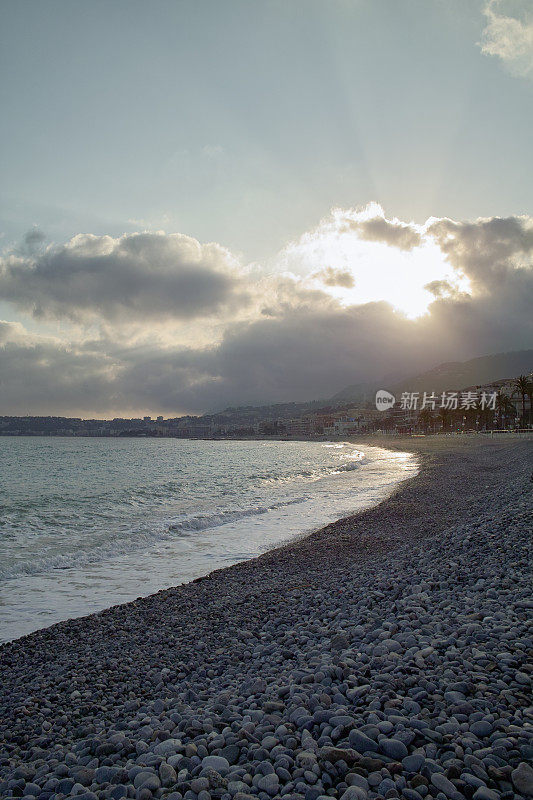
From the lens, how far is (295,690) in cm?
414

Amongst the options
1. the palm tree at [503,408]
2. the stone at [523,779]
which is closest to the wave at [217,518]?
the stone at [523,779]

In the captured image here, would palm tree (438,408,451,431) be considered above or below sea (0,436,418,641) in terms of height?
above

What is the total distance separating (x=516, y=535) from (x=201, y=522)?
12374 mm

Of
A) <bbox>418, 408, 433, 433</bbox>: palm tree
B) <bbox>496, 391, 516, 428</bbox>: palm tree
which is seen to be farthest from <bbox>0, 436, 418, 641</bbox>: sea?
<bbox>418, 408, 433, 433</bbox>: palm tree

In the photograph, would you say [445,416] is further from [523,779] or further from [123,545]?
[523,779]

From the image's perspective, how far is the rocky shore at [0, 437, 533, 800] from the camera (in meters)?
2.96

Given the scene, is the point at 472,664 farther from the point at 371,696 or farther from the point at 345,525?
the point at 345,525

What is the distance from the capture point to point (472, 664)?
3.94 metres

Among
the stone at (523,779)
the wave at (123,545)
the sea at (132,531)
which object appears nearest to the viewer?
the stone at (523,779)

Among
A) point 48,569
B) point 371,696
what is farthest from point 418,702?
point 48,569

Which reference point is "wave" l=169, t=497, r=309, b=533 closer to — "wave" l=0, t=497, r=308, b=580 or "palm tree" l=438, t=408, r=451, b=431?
"wave" l=0, t=497, r=308, b=580

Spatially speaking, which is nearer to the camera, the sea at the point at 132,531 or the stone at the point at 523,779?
the stone at the point at 523,779

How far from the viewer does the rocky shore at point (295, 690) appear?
296 centimetres

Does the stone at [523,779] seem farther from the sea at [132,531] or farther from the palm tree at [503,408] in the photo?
the palm tree at [503,408]
